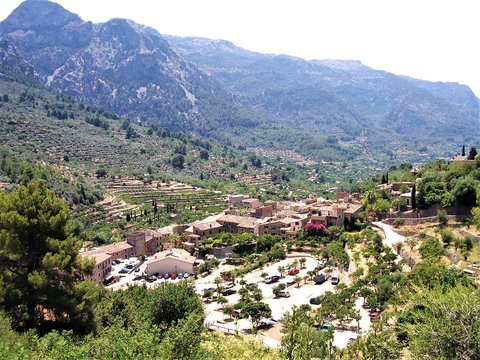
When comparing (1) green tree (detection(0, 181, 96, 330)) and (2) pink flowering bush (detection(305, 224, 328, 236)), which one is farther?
(2) pink flowering bush (detection(305, 224, 328, 236))

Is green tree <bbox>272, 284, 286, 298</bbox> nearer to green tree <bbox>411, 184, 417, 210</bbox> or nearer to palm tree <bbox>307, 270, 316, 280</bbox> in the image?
palm tree <bbox>307, 270, 316, 280</bbox>

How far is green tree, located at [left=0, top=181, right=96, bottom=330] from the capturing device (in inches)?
610

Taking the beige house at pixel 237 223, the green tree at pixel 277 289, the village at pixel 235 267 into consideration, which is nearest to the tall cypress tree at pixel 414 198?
the village at pixel 235 267

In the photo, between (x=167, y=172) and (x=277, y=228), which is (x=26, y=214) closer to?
(x=277, y=228)

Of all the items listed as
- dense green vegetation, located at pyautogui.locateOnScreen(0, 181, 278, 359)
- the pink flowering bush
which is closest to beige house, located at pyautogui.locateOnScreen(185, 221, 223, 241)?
the pink flowering bush

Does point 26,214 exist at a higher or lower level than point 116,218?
higher

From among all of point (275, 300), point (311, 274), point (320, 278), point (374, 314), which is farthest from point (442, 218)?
point (275, 300)

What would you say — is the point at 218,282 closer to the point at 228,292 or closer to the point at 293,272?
the point at 228,292

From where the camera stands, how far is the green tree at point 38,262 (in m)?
15.5

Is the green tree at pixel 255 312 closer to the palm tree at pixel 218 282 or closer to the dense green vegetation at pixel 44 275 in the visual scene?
the palm tree at pixel 218 282

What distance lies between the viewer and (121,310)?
65.7 feet

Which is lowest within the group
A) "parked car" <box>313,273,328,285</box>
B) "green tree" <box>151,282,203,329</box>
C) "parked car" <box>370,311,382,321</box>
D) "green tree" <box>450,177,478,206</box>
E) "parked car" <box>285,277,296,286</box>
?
"parked car" <box>285,277,296,286</box>

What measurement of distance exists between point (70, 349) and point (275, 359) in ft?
17.7

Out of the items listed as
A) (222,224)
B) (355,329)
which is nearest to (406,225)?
(355,329)
